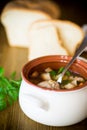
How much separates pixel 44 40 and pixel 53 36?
4cm

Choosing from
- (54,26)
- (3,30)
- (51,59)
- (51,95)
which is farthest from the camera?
(3,30)

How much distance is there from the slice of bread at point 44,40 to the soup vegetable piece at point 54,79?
0.27 meters

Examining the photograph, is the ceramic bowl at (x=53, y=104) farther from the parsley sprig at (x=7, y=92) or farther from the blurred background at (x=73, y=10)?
the blurred background at (x=73, y=10)

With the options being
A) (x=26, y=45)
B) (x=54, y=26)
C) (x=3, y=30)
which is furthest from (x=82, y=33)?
(x=3, y=30)

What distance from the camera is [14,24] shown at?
43.1 inches

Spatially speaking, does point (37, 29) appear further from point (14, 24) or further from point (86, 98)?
point (86, 98)

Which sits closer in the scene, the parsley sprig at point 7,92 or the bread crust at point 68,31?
the parsley sprig at point 7,92

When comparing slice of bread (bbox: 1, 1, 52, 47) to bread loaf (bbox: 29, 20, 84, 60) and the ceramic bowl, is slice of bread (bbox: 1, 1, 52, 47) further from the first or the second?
the ceramic bowl

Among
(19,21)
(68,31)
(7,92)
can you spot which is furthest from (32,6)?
(7,92)

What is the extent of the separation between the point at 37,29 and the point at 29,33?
48 millimetres

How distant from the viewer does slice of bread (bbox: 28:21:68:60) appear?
96 centimetres

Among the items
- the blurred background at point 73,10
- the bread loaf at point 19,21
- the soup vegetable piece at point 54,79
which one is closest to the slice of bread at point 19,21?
the bread loaf at point 19,21

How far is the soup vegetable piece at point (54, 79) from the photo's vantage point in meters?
0.62

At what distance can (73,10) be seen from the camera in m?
1.46
